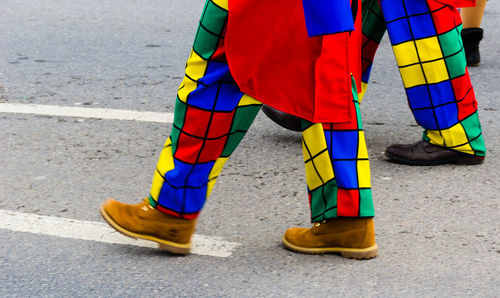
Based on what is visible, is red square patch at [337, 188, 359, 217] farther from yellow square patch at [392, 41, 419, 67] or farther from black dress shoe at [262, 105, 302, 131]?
black dress shoe at [262, 105, 302, 131]

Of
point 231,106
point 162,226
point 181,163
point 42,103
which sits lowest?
point 42,103

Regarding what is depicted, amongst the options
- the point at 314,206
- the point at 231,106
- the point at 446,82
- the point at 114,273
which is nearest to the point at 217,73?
the point at 231,106

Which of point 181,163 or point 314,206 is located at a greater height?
point 181,163

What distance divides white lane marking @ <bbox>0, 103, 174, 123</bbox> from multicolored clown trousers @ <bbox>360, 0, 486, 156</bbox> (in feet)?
4.56

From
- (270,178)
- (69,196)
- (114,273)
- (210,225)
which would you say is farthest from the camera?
(270,178)

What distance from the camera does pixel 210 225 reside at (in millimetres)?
2941

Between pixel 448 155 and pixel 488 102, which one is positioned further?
pixel 488 102

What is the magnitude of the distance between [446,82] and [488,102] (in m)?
1.21

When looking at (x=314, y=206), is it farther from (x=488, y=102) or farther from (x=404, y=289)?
(x=488, y=102)

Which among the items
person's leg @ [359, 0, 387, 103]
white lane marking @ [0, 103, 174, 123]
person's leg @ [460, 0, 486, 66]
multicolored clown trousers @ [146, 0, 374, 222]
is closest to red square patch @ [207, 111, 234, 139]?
multicolored clown trousers @ [146, 0, 374, 222]

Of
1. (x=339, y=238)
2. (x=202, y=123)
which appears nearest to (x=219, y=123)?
(x=202, y=123)

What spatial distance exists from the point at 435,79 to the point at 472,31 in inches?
76.2

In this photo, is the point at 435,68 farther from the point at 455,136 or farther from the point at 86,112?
the point at 86,112

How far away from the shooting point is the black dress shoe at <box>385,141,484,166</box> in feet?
11.6
